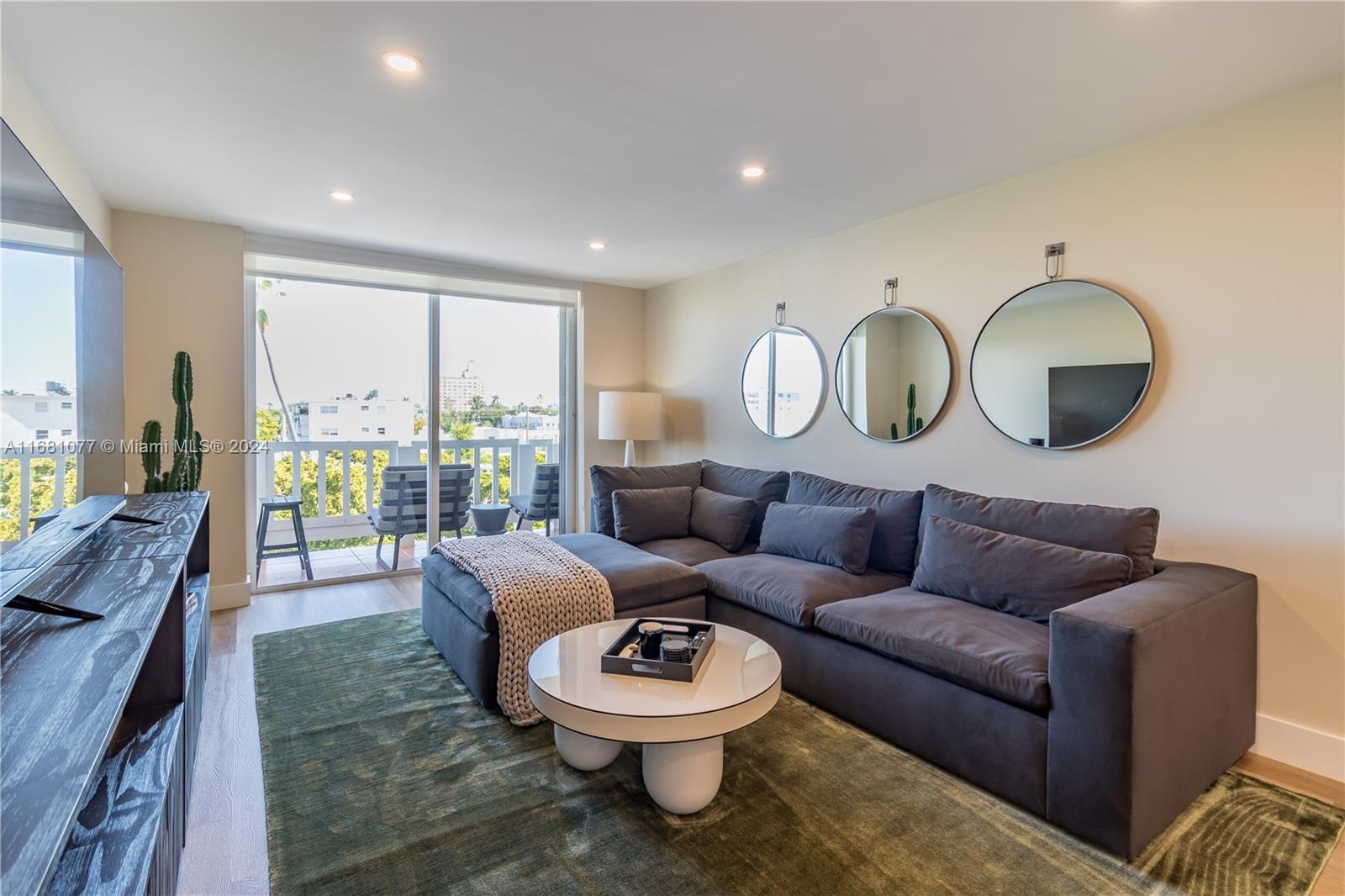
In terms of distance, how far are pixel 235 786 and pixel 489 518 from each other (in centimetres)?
310

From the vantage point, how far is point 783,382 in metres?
4.25

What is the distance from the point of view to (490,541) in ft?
10.9

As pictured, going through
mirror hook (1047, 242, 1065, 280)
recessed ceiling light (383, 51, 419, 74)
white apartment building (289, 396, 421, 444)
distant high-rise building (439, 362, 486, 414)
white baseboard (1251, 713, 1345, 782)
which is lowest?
white baseboard (1251, 713, 1345, 782)

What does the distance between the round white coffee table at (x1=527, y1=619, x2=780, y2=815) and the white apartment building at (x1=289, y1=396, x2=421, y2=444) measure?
10.2ft

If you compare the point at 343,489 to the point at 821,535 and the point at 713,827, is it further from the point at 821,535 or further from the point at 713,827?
the point at 713,827

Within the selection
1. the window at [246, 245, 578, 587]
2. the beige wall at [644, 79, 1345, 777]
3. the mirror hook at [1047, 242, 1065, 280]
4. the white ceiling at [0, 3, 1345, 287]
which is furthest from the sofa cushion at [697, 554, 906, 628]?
the window at [246, 245, 578, 587]

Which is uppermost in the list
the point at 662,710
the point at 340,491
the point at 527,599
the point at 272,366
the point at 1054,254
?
the point at 1054,254

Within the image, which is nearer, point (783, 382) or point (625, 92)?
point (625, 92)

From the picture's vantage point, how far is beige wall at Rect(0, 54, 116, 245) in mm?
2035

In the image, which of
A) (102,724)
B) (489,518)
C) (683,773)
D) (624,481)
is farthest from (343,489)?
(102,724)

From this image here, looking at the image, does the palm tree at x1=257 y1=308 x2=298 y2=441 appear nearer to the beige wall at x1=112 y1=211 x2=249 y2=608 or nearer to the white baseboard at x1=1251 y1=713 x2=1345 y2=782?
the beige wall at x1=112 y1=211 x2=249 y2=608

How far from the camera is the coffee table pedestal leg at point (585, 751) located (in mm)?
2107

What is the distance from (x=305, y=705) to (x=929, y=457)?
10.3 ft

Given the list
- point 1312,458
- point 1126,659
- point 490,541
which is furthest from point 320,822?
point 1312,458
